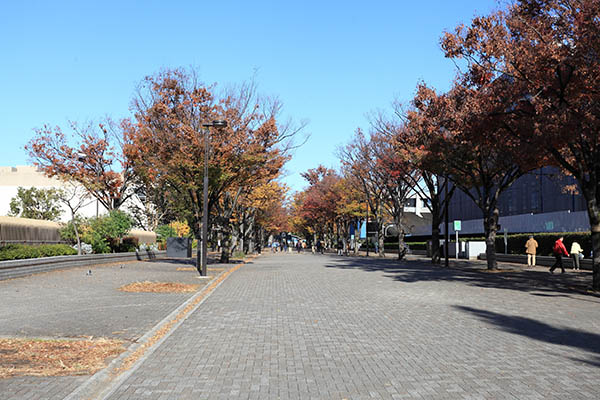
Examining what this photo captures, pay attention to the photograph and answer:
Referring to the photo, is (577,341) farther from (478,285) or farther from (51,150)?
(51,150)

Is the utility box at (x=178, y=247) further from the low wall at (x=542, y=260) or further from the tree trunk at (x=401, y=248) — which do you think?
the low wall at (x=542, y=260)

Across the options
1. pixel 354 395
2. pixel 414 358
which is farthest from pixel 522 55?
pixel 354 395

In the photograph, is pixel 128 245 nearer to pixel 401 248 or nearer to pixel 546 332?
pixel 401 248

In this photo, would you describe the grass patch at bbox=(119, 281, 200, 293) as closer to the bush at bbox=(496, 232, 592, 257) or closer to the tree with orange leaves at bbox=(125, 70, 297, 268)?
the tree with orange leaves at bbox=(125, 70, 297, 268)

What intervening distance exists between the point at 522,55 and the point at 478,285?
286 inches

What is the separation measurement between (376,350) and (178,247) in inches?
1353

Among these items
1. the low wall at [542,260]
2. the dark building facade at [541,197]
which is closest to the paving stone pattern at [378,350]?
the low wall at [542,260]

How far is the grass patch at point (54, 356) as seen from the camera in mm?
6379

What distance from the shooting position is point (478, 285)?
61.0ft

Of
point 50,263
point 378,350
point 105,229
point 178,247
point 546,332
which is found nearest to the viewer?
point 378,350

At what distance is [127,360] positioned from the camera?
7141 millimetres

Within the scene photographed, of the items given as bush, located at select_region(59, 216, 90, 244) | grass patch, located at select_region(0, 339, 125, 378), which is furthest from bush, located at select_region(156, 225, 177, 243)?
grass patch, located at select_region(0, 339, 125, 378)

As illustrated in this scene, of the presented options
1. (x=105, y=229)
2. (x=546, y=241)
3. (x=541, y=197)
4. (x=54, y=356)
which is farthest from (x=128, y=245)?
(x=541, y=197)

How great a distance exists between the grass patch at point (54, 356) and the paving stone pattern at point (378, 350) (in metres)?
0.63
